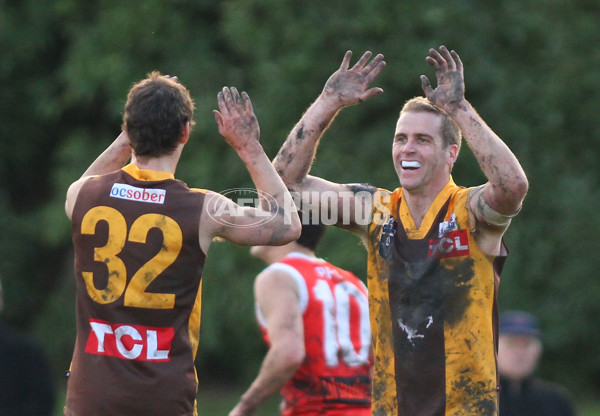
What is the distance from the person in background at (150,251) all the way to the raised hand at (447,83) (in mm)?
916

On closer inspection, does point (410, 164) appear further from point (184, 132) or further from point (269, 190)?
point (184, 132)

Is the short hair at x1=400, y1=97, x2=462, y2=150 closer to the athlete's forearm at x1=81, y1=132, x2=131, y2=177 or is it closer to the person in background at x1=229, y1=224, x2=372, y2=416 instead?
the person in background at x1=229, y1=224, x2=372, y2=416

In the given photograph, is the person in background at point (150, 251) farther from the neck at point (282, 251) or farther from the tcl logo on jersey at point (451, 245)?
the neck at point (282, 251)

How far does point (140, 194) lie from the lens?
3.96 m

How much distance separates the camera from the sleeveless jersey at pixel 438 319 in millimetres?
4297

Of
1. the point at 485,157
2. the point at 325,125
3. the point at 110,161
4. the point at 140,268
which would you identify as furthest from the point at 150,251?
the point at 485,157

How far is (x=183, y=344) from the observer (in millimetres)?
3973

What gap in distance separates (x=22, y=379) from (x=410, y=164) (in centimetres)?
281

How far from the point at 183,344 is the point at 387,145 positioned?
7.87m

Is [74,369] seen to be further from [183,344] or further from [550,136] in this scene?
[550,136]

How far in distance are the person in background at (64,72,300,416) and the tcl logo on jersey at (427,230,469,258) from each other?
775 mm

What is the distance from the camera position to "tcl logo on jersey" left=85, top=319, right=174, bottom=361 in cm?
390

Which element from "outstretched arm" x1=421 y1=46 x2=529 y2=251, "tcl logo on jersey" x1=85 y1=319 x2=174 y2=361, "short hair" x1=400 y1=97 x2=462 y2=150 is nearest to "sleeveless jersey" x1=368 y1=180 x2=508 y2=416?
"outstretched arm" x1=421 y1=46 x2=529 y2=251

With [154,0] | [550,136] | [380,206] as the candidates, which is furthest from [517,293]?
[380,206]
